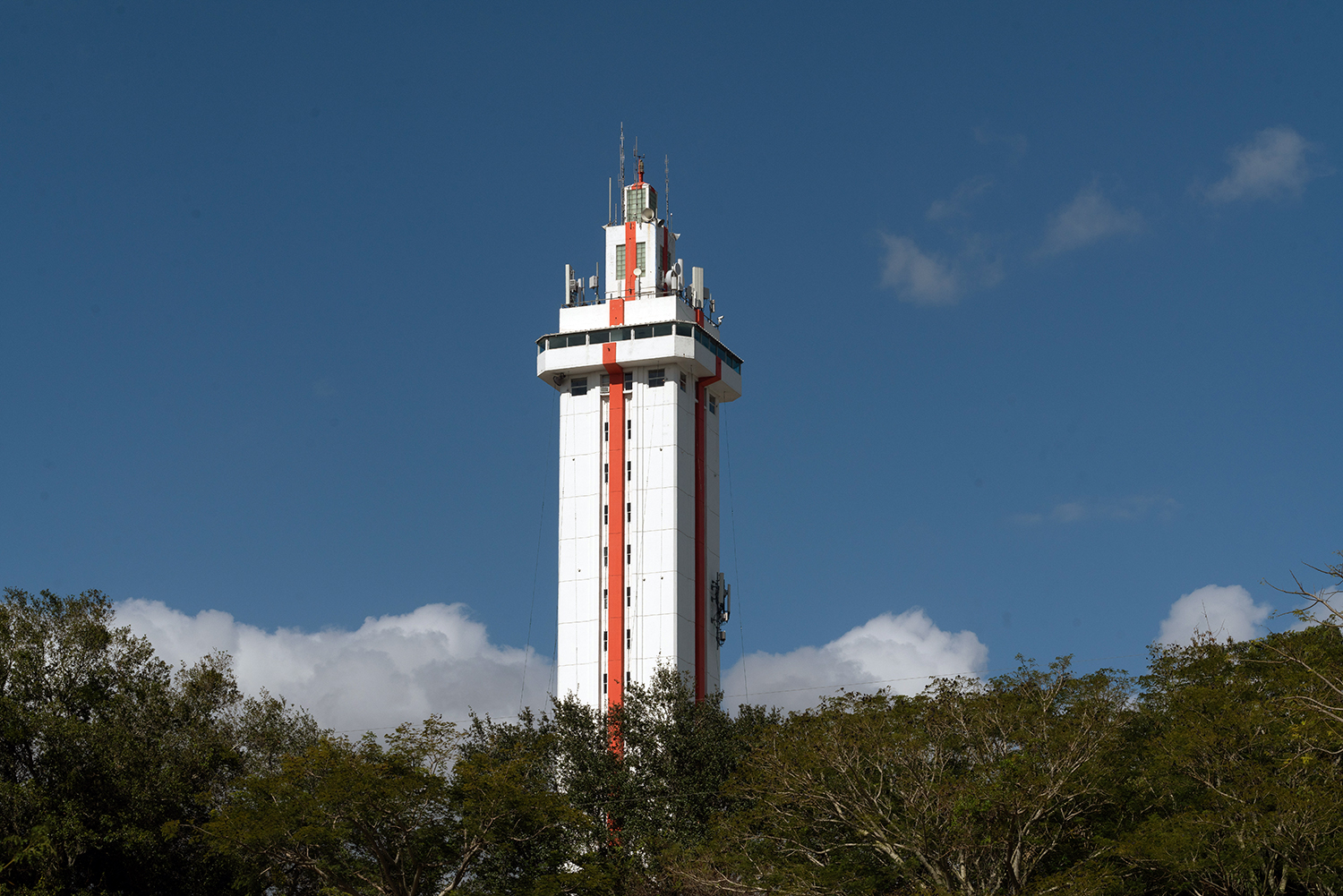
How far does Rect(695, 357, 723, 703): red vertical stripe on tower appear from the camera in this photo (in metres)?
75.9

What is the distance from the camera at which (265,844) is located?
143ft

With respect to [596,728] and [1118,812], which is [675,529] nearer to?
[596,728]

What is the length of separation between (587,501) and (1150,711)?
35802mm

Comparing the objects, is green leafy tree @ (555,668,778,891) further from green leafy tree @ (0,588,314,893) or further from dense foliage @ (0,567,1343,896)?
green leafy tree @ (0,588,314,893)

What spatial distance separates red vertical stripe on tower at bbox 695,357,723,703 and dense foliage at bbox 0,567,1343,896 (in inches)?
846

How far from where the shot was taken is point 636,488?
251ft

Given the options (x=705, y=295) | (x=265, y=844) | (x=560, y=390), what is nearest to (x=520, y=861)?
(x=265, y=844)

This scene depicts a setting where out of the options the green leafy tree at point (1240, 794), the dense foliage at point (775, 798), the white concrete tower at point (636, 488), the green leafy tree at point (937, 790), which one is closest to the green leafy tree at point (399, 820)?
the dense foliage at point (775, 798)

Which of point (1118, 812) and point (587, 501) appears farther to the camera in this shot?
point (587, 501)

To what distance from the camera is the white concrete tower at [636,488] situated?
74.6m

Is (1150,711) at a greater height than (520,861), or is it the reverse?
(1150,711)

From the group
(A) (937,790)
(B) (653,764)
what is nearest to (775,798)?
(A) (937,790)

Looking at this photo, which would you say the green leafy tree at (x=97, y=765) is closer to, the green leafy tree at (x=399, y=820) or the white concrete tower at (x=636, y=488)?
A: the green leafy tree at (x=399, y=820)

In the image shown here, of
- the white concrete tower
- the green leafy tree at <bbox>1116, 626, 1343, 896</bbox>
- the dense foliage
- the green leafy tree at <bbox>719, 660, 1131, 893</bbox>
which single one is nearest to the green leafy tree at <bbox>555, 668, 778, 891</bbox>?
the dense foliage
